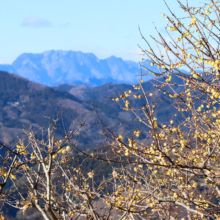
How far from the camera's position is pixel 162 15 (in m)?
6.39

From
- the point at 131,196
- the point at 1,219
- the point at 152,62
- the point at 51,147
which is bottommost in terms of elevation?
the point at 1,219

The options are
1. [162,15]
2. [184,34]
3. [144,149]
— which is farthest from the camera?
[162,15]

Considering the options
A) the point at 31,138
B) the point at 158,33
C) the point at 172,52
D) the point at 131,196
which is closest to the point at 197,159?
the point at 131,196

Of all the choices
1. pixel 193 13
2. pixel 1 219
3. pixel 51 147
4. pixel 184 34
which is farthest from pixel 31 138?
pixel 193 13

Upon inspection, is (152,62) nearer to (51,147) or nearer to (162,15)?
(162,15)

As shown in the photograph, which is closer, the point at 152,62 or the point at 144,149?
the point at 144,149

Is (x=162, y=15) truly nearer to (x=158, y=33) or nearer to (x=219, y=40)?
(x=158, y=33)

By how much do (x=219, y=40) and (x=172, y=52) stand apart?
1009mm

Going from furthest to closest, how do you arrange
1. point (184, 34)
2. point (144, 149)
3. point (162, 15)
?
point (162, 15) → point (184, 34) → point (144, 149)

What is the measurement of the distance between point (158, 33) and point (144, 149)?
2646 mm

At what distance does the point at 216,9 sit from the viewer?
18.7ft

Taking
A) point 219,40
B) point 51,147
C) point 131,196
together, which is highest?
point 219,40

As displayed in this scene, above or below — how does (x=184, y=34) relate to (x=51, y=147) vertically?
above

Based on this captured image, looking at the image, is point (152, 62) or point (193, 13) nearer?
point (193, 13)
